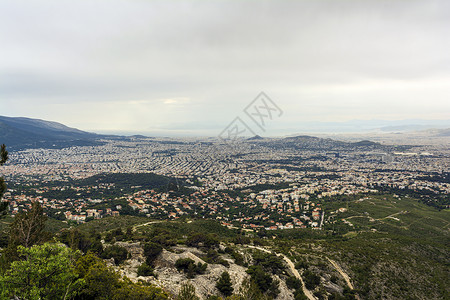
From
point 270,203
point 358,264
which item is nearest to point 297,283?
point 358,264

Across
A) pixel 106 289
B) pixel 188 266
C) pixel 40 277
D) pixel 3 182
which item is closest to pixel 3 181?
pixel 3 182

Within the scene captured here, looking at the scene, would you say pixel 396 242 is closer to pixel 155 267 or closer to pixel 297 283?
pixel 297 283

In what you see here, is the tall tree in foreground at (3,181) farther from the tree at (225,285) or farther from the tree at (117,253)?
the tree at (225,285)

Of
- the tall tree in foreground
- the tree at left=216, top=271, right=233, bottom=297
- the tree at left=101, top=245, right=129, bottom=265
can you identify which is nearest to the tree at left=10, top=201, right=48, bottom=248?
the tall tree in foreground

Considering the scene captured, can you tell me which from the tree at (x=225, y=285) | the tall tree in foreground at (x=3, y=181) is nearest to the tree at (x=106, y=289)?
the tree at (x=225, y=285)

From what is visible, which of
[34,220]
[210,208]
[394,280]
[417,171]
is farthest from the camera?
[417,171]

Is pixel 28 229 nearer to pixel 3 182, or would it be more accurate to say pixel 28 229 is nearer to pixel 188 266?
pixel 3 182

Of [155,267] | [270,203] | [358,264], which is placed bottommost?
[270,203]

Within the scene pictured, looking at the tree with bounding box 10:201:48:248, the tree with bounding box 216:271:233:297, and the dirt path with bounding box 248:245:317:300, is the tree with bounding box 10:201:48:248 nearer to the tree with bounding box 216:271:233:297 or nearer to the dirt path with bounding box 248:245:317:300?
the tree with bounding box 216:271:233:297
